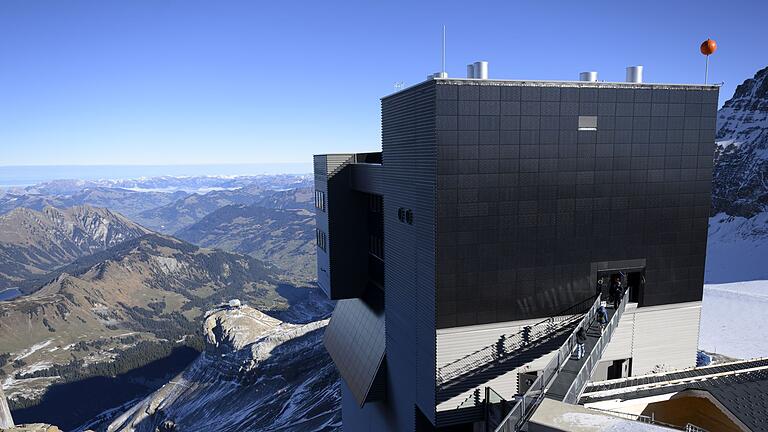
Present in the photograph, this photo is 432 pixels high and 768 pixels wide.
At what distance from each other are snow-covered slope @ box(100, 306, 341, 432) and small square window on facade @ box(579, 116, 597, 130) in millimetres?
101852

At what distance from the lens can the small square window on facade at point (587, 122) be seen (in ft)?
84.1

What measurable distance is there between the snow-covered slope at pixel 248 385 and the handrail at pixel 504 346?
95038mm

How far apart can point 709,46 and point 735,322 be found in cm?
7102

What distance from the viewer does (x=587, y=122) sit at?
84.4 feet

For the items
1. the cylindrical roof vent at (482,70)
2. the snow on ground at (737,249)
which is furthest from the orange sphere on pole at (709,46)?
the snow on ground at (737,249)

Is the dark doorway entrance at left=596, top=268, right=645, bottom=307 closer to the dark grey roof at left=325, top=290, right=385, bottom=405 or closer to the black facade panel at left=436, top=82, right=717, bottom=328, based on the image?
the black facade panel at left=436, top=82, right=717, bottom=328

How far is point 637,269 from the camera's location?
28141 millimetres

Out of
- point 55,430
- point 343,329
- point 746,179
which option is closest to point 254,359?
point 55,430

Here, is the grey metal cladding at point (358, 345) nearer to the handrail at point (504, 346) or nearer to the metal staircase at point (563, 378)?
the handrail at point (504, 346)

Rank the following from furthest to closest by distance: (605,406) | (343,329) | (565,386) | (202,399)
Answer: (202,399), (343,329), (605,406), (565,386)

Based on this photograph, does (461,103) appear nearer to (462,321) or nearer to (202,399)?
(462,321)

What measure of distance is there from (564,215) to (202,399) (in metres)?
158

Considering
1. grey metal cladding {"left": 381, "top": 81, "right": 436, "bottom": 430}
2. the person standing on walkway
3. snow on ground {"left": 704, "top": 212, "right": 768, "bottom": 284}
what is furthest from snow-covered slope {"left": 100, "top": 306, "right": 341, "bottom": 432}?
snow on ground {"left": 704, "top": 212, "right": 768, "bottom": 284}

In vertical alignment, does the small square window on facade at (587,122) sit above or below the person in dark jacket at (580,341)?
above
